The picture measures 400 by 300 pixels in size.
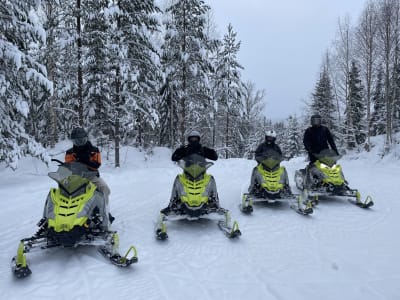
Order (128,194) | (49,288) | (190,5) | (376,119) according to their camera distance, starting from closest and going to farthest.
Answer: (49,288)
(128,194)
(190,5)
(376,119)

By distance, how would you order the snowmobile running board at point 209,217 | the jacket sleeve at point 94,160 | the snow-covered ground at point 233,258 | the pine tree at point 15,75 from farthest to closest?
the pine tree at point 15,75 < the jacket sleeve at point 94,160 < the snowmobile running board at point 209,217 < the snow-covered ground at point 233,258

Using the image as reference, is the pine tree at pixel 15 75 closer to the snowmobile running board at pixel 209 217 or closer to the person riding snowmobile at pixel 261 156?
the snowmobile running board at pixel 209 217

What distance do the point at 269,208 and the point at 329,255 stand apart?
2.76 metres

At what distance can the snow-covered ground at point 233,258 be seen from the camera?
3.57 metres

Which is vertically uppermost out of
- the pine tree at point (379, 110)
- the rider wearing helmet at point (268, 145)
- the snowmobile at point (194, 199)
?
the pine tree at point (379, 110)

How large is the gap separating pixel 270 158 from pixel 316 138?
76.2 inches

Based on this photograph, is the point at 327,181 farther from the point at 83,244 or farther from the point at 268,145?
the point at 83,244

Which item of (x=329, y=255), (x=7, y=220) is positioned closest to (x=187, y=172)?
(x=329, y=255)

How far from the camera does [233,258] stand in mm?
4512

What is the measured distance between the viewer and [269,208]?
7.31m

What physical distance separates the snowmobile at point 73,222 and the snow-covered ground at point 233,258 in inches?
7.0

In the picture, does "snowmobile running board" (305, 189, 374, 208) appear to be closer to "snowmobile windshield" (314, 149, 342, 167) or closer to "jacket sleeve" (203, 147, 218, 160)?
"snowmobile windshield" (314, 149, 342, 167)

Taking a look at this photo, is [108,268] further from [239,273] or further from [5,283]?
[239,273]

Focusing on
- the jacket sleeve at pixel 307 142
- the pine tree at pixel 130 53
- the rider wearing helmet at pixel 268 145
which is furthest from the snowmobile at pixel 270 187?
the pine tree at pixel 130 53
